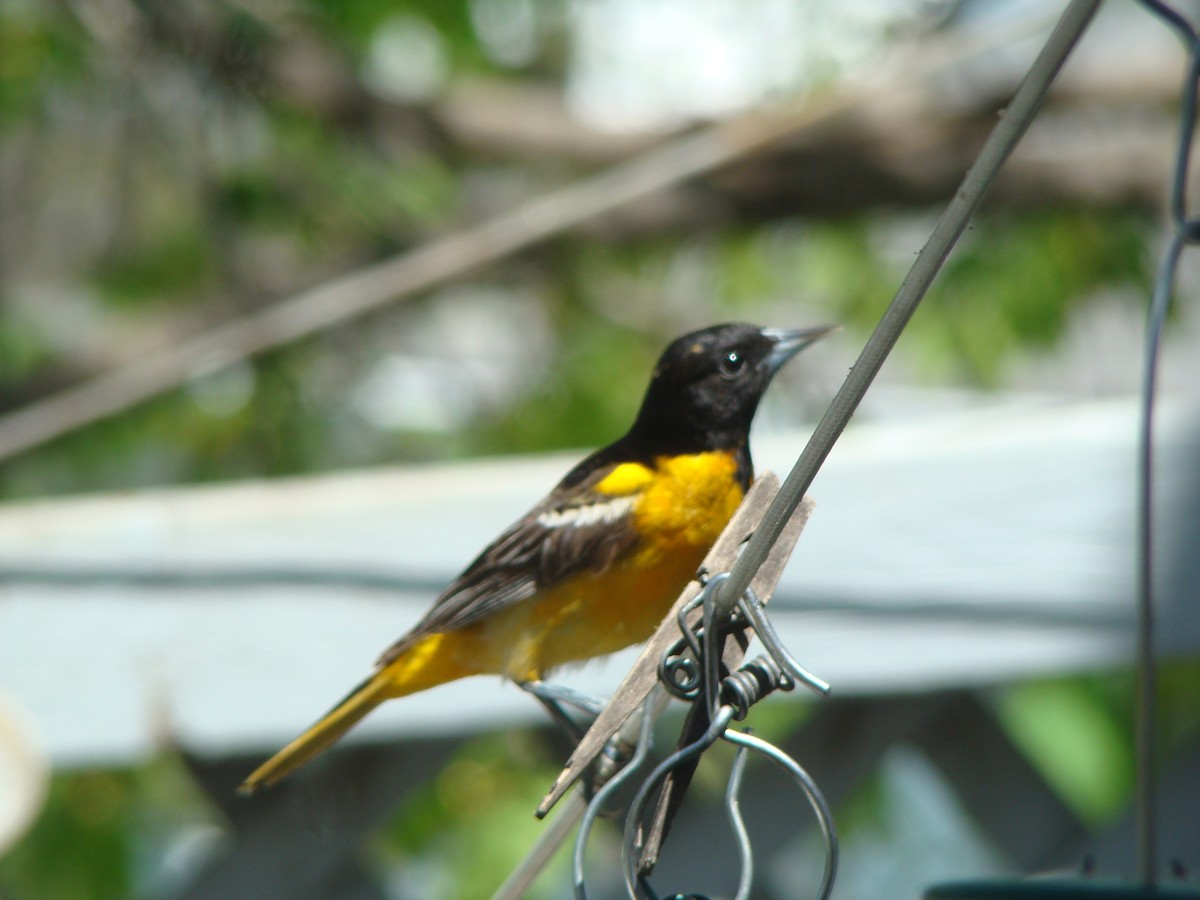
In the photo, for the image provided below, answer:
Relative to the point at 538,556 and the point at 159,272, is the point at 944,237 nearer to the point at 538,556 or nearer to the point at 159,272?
the point at 538,556

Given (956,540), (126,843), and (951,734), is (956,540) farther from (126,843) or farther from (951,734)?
(126,843)

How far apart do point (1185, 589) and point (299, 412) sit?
3.30m

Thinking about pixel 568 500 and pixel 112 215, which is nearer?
pixel 568 500

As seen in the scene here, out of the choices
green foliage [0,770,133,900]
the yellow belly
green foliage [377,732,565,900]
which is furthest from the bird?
green foliage [0,770,133,900]

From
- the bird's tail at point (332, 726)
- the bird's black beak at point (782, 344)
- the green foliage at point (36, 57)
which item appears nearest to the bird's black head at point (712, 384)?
the bird's black beak at point (782, 344)

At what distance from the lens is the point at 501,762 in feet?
12.7

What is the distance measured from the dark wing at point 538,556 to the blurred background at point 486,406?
0.57 meters

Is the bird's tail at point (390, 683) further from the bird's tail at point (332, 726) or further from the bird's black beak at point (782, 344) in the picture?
the bird's black beak at point (782, 344)

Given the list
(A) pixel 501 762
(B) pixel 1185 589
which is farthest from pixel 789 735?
(A) pixel 501 762

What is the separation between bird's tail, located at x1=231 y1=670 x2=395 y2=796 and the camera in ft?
5.57

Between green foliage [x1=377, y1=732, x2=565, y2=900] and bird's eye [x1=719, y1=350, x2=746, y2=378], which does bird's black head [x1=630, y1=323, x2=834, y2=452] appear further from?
green foliage [x1=377, y1=732, x2=565, y2=900]

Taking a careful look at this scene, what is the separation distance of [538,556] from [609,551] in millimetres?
123

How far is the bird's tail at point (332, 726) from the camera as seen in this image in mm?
1698

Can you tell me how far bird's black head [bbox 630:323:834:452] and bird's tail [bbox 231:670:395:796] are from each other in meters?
0.53
